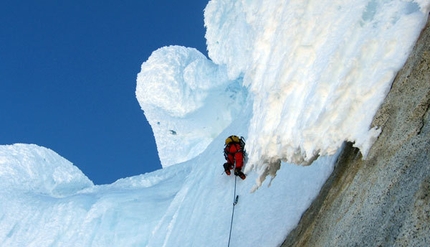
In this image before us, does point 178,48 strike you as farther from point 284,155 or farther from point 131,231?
point 284,155

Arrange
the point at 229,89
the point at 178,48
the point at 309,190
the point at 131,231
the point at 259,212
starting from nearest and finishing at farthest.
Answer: the point at 309,190 < the point at 259,212 < the point at 131,231 < the point at 229,89 < the point at 178,48

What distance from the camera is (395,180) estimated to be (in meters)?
3.75

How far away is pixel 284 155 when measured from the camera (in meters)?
5.56

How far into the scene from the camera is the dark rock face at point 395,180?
323 centimetres

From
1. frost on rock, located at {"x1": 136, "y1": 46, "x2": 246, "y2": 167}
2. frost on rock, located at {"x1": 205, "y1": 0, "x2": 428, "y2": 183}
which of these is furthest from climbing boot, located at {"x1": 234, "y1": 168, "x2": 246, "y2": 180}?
frost on rock, located at {"x1": 136, "y1": 46, "x2": 246, "y2": 167}

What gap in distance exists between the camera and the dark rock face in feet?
10.6

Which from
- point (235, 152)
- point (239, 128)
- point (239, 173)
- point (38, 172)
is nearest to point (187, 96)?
point (38, 172)

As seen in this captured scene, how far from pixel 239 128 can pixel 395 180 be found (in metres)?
10.0

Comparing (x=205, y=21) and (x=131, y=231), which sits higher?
→ (x=205, y=21)

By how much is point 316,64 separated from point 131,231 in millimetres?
9618

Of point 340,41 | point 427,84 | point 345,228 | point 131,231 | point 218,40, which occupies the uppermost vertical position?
point 218,40

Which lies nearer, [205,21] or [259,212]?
[259,212]

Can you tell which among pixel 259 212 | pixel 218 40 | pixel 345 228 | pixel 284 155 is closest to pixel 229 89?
pixel 218 40

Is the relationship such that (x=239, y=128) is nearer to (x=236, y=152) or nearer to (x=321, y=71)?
(x=236, y=152)
